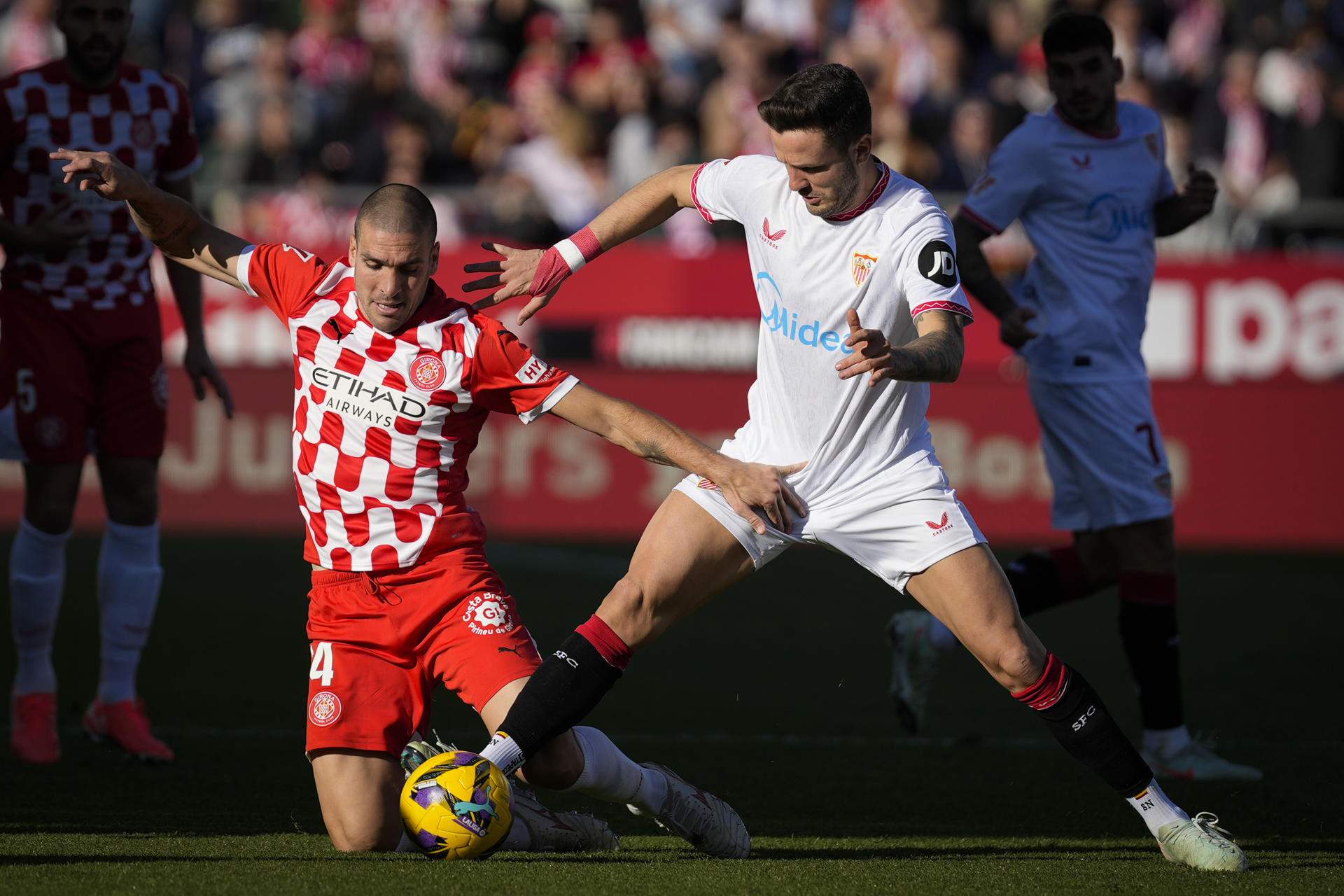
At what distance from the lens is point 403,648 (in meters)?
5.16

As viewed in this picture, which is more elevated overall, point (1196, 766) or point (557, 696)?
point (557, 696)

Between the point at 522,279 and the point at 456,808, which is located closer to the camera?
the point at 456,808

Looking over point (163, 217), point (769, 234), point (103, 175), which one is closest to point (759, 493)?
point (769, 234)

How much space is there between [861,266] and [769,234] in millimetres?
317

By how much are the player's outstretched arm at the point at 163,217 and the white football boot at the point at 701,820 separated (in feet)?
6.34

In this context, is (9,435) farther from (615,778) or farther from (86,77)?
(615,778)

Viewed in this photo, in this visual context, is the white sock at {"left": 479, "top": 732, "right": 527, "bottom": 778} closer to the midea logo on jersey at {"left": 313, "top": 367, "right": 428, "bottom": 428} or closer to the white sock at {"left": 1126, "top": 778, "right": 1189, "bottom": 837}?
the midea logo on jersey at {"left": 313, "top": 367, "right": 428, "bottom": 428}

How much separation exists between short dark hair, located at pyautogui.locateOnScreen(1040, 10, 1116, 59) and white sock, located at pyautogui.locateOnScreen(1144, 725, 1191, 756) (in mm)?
2381

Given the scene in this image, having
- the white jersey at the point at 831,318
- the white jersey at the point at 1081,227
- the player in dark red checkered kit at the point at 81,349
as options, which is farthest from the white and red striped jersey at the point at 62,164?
the white jersey at the point at 1081,227

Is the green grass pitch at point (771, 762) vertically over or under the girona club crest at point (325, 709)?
under

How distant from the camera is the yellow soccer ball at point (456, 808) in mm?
4617

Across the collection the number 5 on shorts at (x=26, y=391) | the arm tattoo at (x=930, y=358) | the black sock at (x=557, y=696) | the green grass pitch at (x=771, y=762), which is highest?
the arm tattoo at (x=930, y=358)

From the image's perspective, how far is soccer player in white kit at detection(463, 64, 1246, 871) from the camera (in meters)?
4.89

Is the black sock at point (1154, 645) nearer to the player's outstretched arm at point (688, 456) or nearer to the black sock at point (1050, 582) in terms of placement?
the black sock at point (1050, 582)
